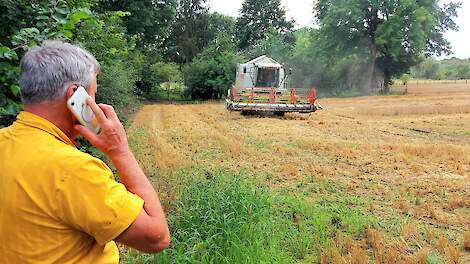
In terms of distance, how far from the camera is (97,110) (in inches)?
58.7

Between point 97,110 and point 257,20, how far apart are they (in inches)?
2323

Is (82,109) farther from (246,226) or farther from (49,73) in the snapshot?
(246,226)

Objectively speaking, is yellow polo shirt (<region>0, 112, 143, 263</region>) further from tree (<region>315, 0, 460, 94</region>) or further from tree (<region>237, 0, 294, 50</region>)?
tree (<region>237, 0, 294, 50</region>)

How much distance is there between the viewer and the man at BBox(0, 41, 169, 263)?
1377mm

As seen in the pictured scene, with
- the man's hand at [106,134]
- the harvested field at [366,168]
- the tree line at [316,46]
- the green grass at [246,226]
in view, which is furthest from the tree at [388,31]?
the man's hand at [106,134]

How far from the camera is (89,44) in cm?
564

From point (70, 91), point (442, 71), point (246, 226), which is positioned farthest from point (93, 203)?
point (442, 71)

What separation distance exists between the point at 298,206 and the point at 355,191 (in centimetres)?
154

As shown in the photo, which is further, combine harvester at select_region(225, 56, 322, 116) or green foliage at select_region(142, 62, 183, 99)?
green foliage at select_region(142, 62, 183, 99)

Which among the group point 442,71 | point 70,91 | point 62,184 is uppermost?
point 442,71

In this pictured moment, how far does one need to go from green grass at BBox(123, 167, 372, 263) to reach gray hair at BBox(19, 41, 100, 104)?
8.10ft

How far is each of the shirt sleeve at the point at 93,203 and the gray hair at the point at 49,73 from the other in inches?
10.4

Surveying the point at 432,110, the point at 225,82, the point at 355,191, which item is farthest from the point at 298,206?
the point at 225,82

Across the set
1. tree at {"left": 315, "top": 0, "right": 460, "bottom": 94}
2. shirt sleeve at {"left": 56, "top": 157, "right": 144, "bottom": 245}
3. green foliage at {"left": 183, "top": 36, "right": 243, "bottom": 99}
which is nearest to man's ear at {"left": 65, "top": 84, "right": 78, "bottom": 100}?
shirt sleeve at {"left": 56, "top": 157, "right": 144, "bottom": 245}
